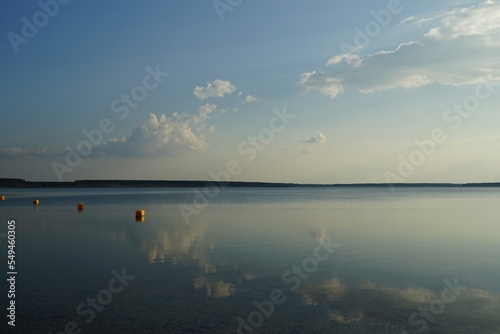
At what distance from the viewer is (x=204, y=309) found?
10766 millimetres

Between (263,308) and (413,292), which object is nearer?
(263,308)

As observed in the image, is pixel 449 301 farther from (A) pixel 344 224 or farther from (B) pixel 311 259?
(A) pixel 344 224

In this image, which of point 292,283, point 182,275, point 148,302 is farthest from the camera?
point 182,275

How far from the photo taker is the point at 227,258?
1808 cm

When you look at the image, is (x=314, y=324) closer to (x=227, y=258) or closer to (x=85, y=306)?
(x=85, y=306)

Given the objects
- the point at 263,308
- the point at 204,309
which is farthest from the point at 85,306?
the point at 263,308

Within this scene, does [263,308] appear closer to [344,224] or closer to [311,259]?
[311,259]

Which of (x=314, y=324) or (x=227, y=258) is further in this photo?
(x=227, y=258)

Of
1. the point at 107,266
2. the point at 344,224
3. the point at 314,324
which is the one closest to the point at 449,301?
the point at 314,324

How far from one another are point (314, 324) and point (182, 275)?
21.1 feet

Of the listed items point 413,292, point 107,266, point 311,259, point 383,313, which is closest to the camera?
point 383,313

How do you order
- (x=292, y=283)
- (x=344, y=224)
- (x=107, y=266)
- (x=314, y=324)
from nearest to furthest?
(x=314, y=324), (x=292, y=283), (x=107, y=266), (x=344, y=224)

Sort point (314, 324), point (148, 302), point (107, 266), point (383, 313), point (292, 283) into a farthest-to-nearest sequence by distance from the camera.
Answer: point (107, 266), point (292, 283), point (148, 302), point (383, 313), point (314, 324)

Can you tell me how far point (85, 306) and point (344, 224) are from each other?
25.3m
